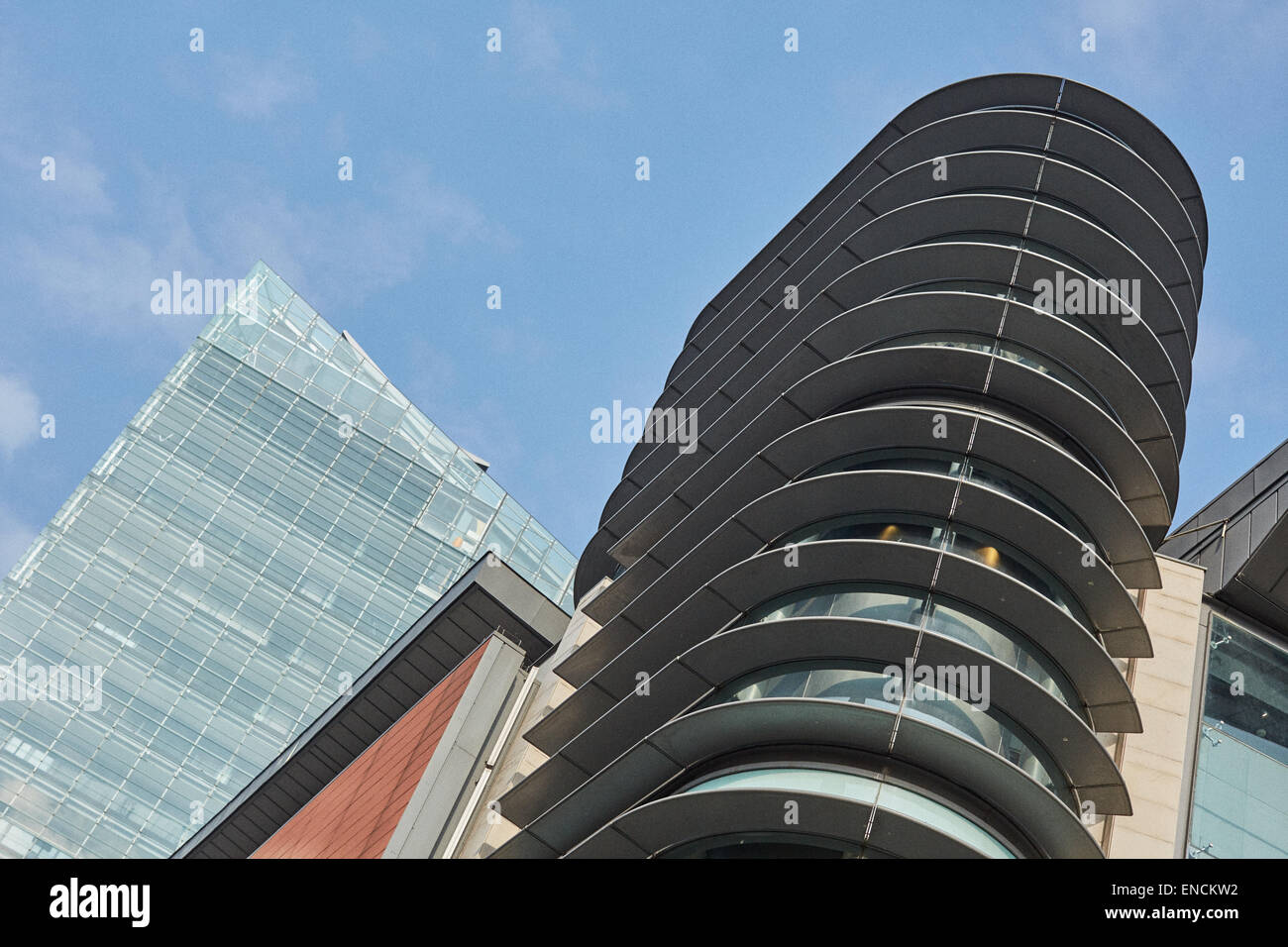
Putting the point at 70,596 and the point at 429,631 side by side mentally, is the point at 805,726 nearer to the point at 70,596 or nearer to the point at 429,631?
the point at 429,631

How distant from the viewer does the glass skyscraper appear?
61.3 metres

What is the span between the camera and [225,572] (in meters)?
71.2

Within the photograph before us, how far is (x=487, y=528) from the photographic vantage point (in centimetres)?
8181

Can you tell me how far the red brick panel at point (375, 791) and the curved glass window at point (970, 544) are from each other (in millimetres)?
9922

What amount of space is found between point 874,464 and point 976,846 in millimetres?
7494

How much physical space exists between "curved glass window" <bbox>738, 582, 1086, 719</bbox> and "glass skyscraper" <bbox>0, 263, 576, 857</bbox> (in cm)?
4981

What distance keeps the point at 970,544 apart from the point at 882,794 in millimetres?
4993

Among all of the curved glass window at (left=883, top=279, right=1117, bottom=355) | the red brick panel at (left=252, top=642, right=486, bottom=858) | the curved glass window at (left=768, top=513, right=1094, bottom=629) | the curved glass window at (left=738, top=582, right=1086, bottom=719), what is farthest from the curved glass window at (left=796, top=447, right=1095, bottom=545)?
the red brick panel at (left=252, top=642, right=486, bottom=858)

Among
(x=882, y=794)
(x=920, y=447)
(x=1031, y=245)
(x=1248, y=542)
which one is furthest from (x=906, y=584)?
(x=1031, y=245)

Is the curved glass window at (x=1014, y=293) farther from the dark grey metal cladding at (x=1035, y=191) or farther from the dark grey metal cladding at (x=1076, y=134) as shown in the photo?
the dark grey metal cladding at (x=1076, y=134)

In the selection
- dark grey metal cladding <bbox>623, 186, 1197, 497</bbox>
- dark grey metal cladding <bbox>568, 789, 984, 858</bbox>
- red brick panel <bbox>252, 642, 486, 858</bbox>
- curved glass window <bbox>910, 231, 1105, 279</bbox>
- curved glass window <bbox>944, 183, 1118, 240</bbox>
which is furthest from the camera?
curved glass window <bbox>944, 183, 1118, 240</bbox>

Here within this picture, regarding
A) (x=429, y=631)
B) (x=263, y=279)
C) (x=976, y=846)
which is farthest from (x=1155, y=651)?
(x=263, y=279)

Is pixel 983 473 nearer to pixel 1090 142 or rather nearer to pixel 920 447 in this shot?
pixel 920 447

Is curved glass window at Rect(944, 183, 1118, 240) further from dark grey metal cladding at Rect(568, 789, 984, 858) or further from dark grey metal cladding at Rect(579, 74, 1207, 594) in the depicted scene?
dark grey metal cladding at Rect(568, 789, 984, 858)
